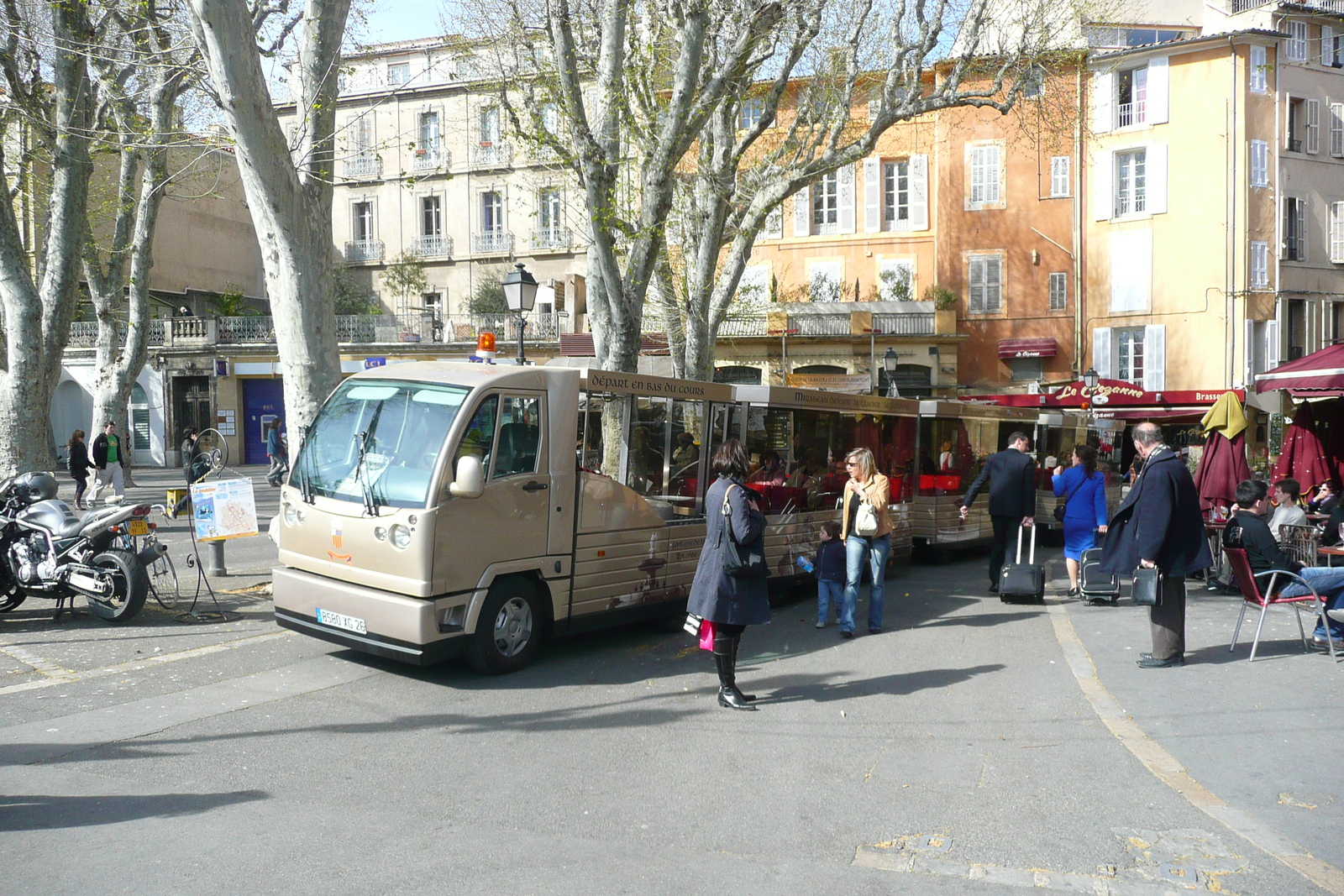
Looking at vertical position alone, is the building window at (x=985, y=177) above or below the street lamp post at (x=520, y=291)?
above

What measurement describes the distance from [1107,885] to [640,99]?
12.1 meters

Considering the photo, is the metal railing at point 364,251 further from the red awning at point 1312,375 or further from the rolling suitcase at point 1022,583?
the rolling suitcase at point 1022,583

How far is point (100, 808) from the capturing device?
15.2 ft

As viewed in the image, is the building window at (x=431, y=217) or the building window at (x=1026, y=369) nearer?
the building window at (x=1026, y=369)

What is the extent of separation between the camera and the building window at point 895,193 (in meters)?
33.7

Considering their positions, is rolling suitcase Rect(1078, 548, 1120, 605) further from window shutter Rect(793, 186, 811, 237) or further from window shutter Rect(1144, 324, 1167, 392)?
window shutter Rect(793, 186, 811, 237)

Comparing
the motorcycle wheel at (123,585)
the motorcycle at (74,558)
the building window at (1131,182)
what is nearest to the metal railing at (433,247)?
the building window at (1131,182)

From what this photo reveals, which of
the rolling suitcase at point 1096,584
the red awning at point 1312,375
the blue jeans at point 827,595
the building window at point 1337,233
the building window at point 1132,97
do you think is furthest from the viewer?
the building window at point 1132,97

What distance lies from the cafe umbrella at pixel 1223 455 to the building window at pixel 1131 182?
2215 centimetres

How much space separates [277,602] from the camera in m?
7.54

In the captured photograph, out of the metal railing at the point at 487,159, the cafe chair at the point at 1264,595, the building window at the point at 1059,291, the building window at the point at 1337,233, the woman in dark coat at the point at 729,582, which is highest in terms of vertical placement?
the metal railing at the point at 487,159

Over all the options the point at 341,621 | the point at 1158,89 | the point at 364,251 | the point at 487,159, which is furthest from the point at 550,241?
the point at 341,621

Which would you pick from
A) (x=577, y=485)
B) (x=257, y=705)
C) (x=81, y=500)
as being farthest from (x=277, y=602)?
(x=81, y=500)

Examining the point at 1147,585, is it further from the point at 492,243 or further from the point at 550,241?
the point at 492,243
